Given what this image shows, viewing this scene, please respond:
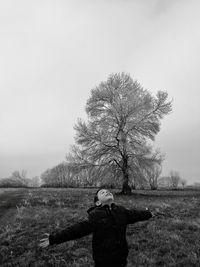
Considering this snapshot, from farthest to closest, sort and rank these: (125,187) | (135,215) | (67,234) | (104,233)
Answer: (125,187), (135,215), (104,233), (67,234)

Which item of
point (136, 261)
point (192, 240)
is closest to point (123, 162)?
point (192, 240)

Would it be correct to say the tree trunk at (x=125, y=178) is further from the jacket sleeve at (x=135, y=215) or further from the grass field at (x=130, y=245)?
the jacket sleeve at (x=135, y=215)

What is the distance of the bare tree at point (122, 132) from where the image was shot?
26422mm

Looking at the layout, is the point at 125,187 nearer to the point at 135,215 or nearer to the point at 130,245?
the point at 130,245

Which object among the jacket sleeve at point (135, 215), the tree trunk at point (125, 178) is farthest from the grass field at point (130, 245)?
the tree trunk at point (125, 178)

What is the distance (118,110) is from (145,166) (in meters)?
5.94

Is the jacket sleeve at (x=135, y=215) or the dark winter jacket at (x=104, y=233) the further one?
the jacket sleeve at (x=135, y=215)

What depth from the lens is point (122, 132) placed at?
88.1 ft

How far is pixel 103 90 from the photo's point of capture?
27.6 metres

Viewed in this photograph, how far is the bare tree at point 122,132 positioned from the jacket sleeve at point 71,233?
2199 centimetres

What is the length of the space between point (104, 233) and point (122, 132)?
22748 mm

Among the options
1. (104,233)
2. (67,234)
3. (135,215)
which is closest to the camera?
(67,234)

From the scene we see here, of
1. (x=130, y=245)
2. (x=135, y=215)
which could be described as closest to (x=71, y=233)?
(x=135, y=215)

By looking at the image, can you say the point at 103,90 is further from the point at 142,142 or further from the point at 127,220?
the point at 127,220
